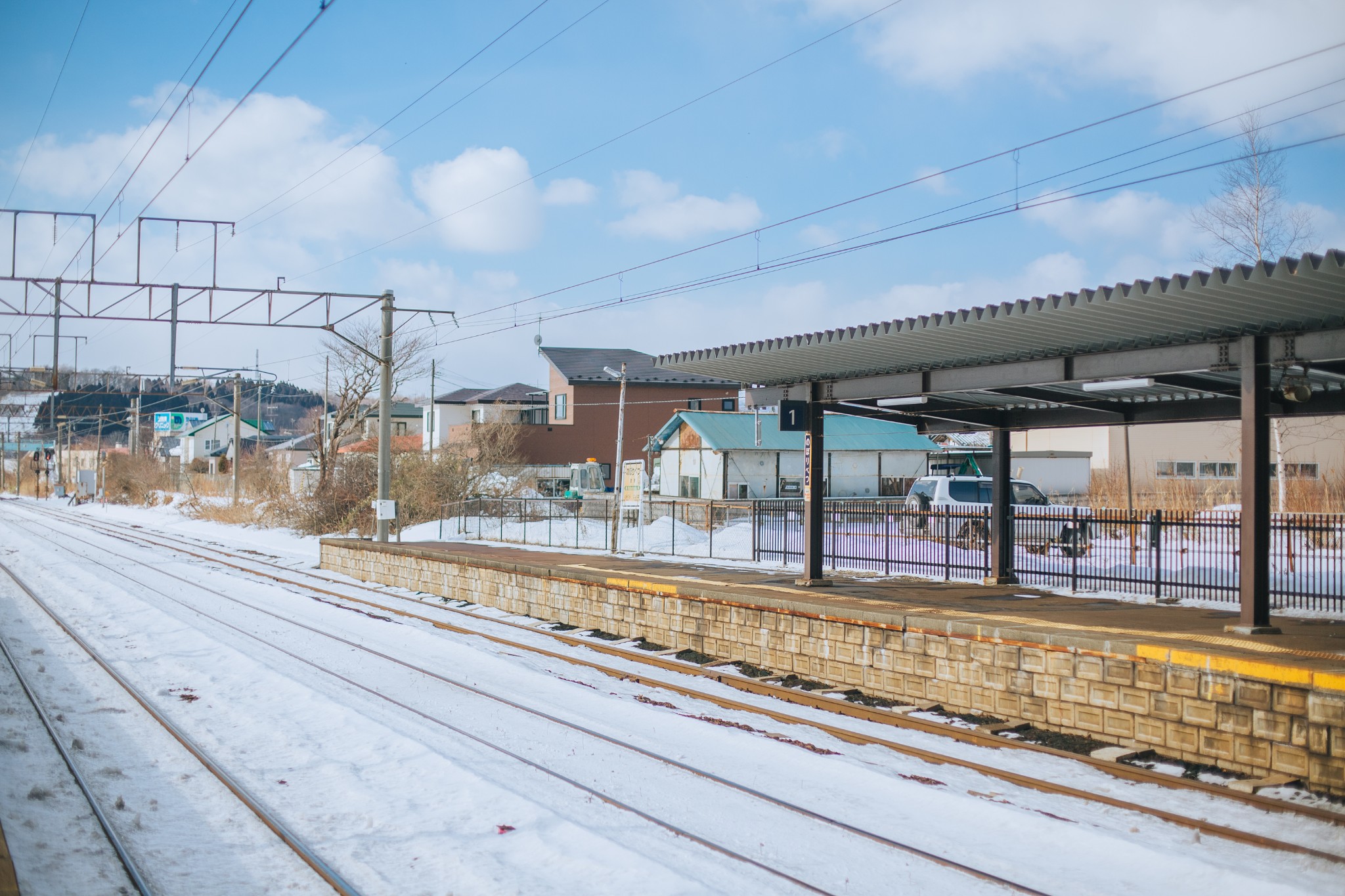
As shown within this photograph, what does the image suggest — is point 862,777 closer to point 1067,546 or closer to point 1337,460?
point 1067,546

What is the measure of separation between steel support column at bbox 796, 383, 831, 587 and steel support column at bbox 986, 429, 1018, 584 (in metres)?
2.90

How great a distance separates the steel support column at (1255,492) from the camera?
32.5 feet

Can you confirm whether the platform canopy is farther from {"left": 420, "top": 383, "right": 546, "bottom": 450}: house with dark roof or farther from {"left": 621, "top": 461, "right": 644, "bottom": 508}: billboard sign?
{"left": 420, "top": 383, "right": 546, "bottom": 450}: house with dark roof

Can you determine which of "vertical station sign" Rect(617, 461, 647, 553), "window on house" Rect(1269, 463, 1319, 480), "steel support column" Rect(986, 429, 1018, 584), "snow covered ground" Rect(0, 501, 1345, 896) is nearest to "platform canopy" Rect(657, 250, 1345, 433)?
"steel support column" Rect(986, 429, 1018, 584)

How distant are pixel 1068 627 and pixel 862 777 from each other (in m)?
3.50

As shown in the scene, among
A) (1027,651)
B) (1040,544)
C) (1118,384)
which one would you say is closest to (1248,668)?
(1027,651)

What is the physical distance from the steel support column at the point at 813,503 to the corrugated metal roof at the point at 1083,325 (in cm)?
59

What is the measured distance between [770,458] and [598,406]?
15.7m

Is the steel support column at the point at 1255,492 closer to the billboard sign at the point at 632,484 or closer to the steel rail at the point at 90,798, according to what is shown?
the steel rail at the point at 90,798

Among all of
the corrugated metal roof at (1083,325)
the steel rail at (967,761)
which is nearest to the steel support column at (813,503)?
the corrugated metal roof at (1083,325)

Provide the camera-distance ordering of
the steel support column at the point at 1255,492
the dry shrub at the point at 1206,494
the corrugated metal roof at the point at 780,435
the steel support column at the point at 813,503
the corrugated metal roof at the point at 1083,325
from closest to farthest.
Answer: the corrugated metal roof at the point at 1083,325 → the steel support column at the point at 1255,492 → the steel support column at the point at 813,503 → the dry shrub at the point at 1206,494 → the corrugated metal roof at the point at 780,435

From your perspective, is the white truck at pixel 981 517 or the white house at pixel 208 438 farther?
the white house at pixel 208 438

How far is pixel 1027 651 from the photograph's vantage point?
10.3 m

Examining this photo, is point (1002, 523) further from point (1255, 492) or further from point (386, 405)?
point (386, 405)
